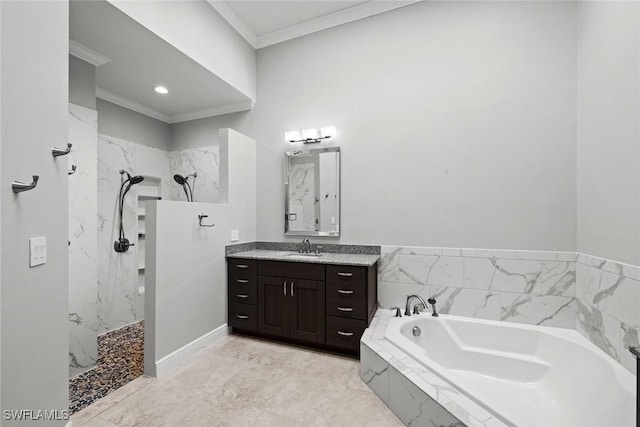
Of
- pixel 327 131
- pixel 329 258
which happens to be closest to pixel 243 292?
pixel 329 258

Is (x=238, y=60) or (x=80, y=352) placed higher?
(x=238, y=60)

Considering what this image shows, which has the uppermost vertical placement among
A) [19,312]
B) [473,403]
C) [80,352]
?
[19,312]

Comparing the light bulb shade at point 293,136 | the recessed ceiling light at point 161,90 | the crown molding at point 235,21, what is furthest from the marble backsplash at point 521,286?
the recessed ceiling light at point 161,90

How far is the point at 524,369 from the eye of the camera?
2113 millimetres

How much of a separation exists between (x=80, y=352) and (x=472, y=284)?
3357 mm

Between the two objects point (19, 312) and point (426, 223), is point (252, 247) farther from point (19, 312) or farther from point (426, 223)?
point (19, 312)

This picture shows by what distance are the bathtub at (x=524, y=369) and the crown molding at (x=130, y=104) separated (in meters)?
3.80

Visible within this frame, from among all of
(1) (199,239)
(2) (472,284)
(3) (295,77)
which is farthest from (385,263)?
(3) (295,77)

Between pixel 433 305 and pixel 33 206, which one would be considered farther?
pixel 433 305

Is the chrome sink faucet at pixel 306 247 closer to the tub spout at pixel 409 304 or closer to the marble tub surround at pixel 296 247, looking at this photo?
the marble tub surround at pixel 296 247

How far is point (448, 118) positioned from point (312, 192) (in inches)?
58.9

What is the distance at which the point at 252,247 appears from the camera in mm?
3367

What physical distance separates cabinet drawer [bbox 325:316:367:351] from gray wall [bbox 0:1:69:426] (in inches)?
68.6

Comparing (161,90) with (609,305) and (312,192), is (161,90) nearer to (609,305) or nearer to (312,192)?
(312,192)
